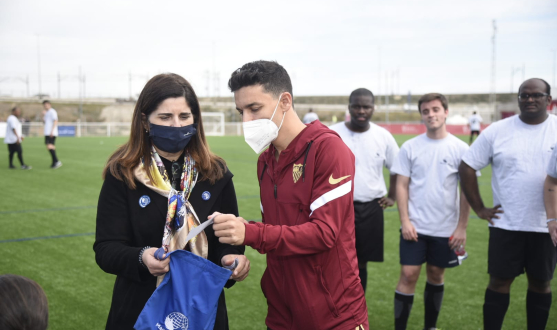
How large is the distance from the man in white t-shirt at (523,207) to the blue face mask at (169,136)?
2.79 meters

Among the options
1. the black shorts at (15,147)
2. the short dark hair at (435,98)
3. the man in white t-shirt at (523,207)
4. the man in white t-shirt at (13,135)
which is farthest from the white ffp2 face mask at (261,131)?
the black shorts at (15,147)

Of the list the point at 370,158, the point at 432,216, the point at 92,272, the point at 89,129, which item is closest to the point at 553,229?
the point at 432,216

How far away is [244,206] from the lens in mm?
10633

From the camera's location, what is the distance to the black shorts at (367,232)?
5.23 m

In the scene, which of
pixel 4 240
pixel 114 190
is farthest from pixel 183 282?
pixel 4 240

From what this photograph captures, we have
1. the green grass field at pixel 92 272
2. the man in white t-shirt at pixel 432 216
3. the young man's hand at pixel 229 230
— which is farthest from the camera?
the green grass field at pixel 92 272

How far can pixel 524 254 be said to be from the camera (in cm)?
421

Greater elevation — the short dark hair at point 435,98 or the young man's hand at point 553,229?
the short dark hair at point 435,98

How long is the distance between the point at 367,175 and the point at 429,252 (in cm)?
100

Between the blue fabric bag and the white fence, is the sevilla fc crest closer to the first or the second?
the blue fabric bag

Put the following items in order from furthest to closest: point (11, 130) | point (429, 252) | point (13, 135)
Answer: point (11, 130)
point (13, 135)
point (429, 252)

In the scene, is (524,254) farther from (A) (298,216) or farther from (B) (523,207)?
(A) (298,216)

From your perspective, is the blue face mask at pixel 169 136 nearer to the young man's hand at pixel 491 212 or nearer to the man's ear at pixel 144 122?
the man's ear at pixel 144 122

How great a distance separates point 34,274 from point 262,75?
16.3ft
